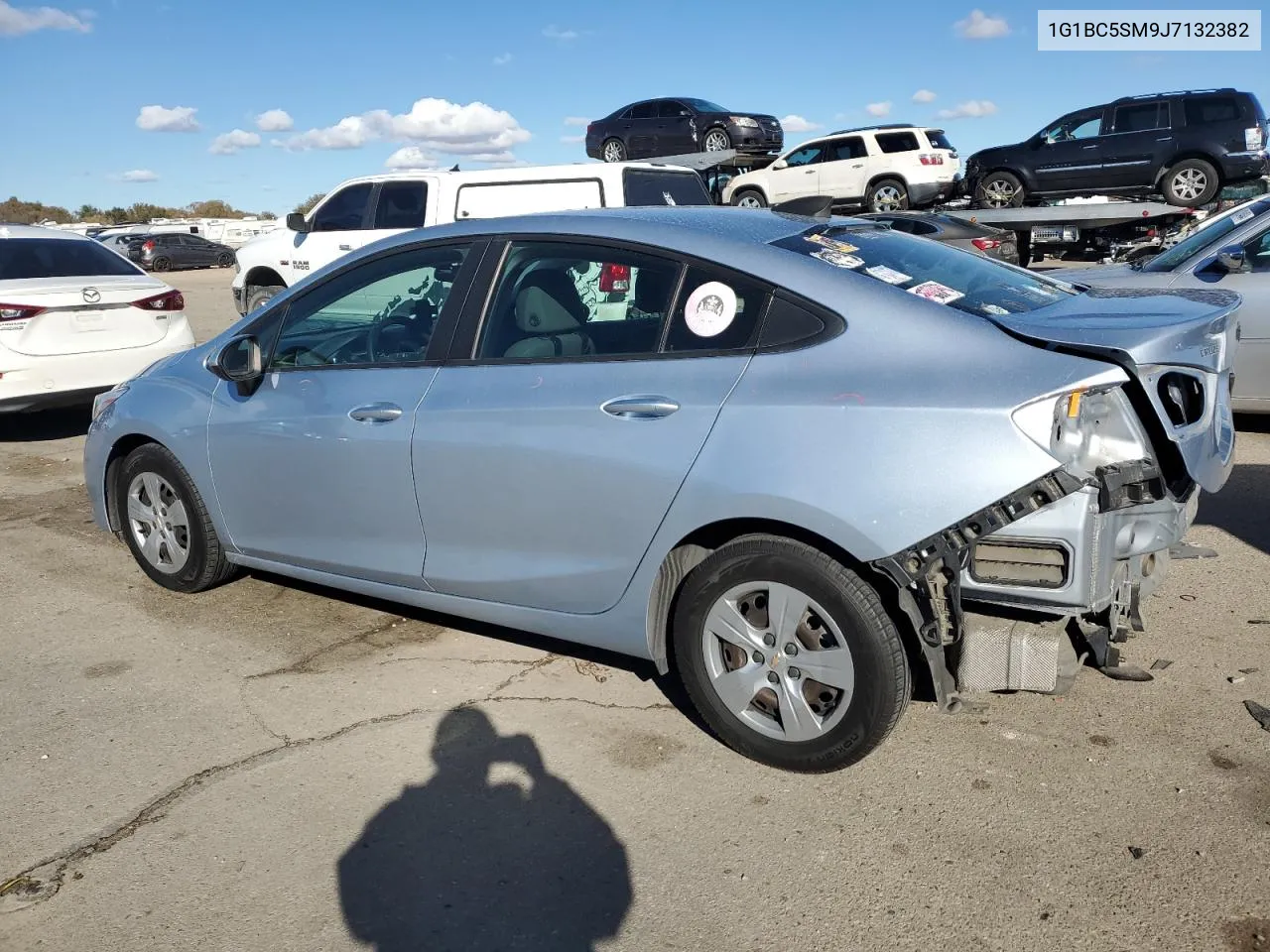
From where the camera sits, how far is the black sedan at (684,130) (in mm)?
20203

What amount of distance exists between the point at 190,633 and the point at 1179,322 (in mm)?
3972

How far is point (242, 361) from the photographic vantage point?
4.54 meters

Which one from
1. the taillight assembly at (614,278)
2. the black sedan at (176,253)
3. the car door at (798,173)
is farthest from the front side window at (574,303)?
the black sedan at (176,253)

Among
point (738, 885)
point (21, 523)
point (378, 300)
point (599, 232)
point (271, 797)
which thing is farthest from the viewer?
point (21, 523)

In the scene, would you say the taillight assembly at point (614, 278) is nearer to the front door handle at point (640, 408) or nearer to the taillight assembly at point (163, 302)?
the front door handle at point (640, 408)

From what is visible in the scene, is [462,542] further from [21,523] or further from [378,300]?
[21,523]

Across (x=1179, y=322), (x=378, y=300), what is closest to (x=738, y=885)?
(x=1179, y=322)

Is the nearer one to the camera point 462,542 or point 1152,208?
point 462,542

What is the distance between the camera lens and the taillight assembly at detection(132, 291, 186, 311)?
8891 mm

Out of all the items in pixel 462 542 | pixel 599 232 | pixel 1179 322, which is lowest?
pixel 462 542

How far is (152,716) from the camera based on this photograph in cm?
399

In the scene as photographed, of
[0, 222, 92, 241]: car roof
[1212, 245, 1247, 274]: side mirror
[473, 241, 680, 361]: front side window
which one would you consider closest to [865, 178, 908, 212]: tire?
[1212, 245, 1247, 274]: side mirror

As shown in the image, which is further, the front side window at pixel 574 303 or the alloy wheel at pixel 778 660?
the front side window at pixel 574 303

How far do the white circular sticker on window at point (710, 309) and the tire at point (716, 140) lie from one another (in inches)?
688
